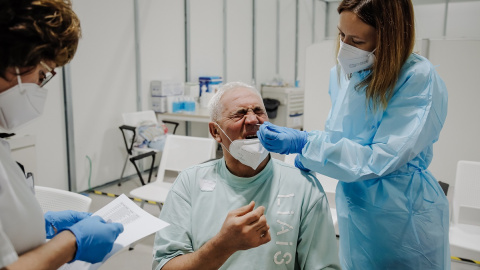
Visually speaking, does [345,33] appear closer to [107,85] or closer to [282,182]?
[282,182]

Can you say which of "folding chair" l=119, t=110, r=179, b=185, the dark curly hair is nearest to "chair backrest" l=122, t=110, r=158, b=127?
"folding chair" l=119, t=110, r=179, b=185

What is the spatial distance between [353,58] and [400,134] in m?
0.35

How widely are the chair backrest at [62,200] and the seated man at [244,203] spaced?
64cm

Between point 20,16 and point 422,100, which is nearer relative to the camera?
point 20,16

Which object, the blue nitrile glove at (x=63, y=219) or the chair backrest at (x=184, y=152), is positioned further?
the chair backrest at (x=184, y=152)

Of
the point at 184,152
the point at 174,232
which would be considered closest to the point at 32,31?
the point at 174,232

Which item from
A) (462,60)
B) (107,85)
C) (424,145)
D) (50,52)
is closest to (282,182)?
(424,145)

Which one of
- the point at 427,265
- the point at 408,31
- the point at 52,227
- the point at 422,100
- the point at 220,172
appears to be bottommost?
the point at 427,265

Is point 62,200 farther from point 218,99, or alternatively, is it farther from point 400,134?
point 400,134

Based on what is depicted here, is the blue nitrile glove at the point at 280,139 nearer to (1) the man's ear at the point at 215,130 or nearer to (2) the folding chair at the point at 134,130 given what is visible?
(1) the man's ear at the point at 215,130

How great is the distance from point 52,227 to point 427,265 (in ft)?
4.19

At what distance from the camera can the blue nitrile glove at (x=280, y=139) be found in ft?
4.73

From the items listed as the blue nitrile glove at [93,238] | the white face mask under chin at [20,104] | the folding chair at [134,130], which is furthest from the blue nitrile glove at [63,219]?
the folding chair at [134,130]

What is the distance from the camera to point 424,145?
1.35m
